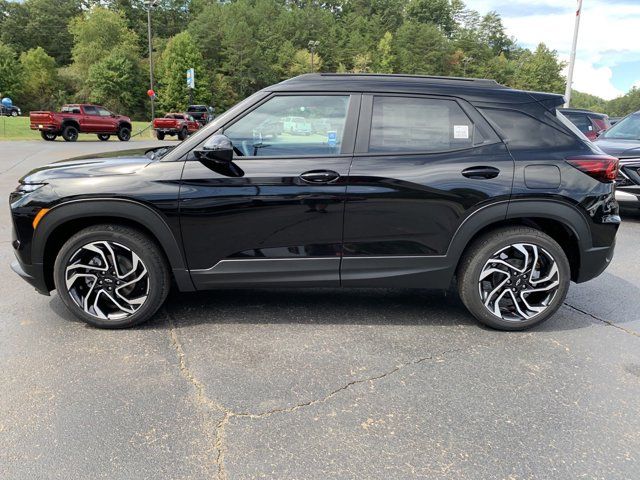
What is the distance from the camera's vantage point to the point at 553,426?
252cm

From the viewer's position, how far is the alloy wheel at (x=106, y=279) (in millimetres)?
3396

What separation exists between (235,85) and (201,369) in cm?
8304

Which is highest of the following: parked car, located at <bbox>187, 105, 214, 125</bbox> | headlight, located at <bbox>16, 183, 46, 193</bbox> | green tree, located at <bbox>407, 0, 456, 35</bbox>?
green tree, located at <bbox>407, 0, 456, 35</bbox>

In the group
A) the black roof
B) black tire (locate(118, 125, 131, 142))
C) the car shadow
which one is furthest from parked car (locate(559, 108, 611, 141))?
black tire (locate(118, 125, 131, 142))

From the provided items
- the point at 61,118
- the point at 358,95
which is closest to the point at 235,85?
the point at 61,118

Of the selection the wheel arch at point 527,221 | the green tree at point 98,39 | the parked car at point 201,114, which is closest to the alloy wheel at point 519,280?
the wheel arch at point 527,221

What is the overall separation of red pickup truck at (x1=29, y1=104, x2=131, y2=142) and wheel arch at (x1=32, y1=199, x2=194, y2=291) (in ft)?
76.6

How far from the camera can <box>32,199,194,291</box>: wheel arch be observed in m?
3.28

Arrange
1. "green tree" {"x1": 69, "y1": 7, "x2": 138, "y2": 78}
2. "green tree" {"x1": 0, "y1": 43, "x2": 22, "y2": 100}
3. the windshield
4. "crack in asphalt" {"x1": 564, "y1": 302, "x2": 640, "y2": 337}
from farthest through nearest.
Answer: "green tree" {"x1": 69, "y1": 7, "x2": 138, "y2": 78} → "green tree" {"x1": 0, "y1": 43, "x2": 22, "y2": 100} → the windshield → "crack in asphalt" {"x1": 564, "y1": 302, "x2": 640, "y2": 337}

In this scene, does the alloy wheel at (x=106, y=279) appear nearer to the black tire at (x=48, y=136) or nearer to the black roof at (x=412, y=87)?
the black roof at (x=412, y=87)

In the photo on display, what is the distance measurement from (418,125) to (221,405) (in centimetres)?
226

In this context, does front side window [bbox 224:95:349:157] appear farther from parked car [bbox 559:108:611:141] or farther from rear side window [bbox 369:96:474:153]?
parked car [bbox 559:108:611:141]

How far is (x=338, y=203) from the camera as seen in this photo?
3.31 metres

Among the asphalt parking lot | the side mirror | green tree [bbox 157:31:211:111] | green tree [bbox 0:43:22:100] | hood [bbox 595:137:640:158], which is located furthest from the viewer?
green tree [bbox 157:31:211:111]
